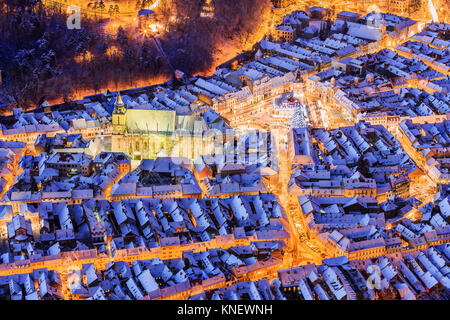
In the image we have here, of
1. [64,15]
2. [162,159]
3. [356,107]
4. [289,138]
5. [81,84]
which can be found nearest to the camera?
[162,159]

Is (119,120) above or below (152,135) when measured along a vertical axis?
above

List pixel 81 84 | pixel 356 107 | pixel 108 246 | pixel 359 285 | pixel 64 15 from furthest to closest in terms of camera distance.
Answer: pixel 64 15 < pixel 81 84 < pixel 356 107 < pixel 108 246 < pixel 359 285

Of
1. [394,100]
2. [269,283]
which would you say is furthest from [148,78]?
[269,283]

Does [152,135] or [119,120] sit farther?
[152,135]

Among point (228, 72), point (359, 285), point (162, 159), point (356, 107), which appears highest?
point (228, 72)

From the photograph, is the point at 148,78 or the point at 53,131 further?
the point at 148,78

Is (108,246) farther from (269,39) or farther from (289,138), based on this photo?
(269,39)

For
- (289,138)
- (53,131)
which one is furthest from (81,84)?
(289,138)

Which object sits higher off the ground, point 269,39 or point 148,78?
point 269,39

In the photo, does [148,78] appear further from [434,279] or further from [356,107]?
[434,279]
